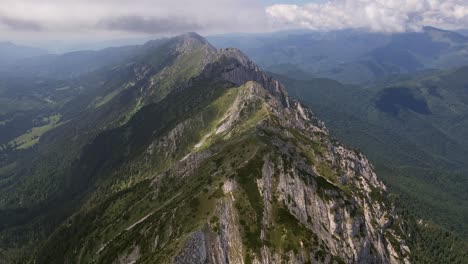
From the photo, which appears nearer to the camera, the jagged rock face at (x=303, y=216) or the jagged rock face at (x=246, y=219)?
the jagged rock face at (x=246, y=219)

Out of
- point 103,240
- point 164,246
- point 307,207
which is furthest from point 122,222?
point 307,207

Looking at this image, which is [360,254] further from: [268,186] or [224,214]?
[224,214]

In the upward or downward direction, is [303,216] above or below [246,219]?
below

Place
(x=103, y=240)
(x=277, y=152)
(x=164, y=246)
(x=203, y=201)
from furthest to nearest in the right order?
(x=103, y=240)
(x=277, y=152)
(x=203, y=201)
(x=164, y=246)

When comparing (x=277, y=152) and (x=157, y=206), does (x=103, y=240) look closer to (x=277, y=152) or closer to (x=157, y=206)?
(x=157, y=206)

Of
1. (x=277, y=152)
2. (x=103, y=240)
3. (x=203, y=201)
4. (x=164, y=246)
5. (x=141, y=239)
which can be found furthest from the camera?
(x=103, y=240)

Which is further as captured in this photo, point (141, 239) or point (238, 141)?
point (238, 141)

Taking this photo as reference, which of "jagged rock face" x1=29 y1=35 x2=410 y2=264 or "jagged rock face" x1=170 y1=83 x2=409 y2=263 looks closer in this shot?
"jagged rock face" x1=29 y1=35 x2=410 y2=264

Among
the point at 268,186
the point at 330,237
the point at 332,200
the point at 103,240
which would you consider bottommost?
the point at 103,240

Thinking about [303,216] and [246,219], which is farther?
[303,216]

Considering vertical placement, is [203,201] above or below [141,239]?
above

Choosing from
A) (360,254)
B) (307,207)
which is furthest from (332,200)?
(360,254)
